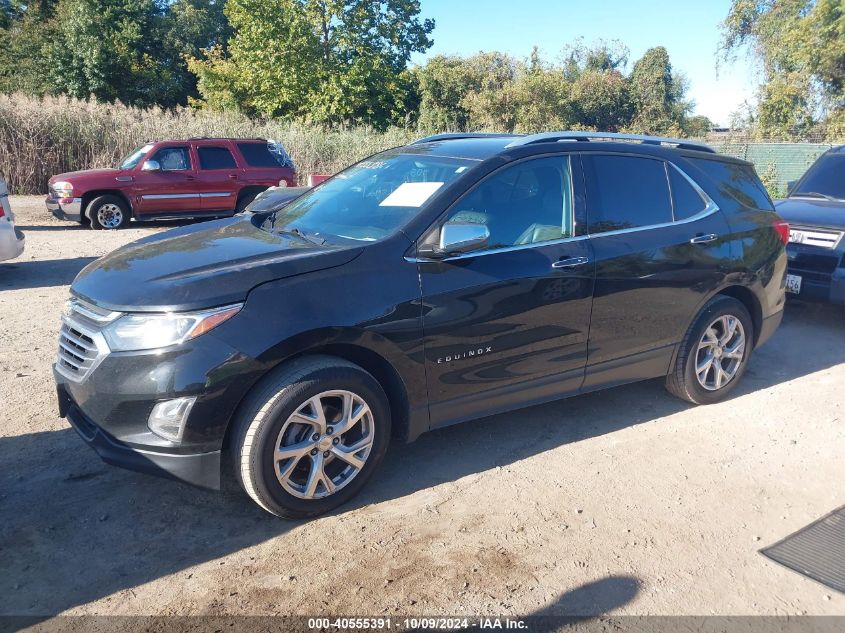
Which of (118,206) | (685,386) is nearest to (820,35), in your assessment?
(118,206)

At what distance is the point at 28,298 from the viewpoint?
7.87m

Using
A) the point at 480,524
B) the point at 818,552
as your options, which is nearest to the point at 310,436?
the point at 480,524

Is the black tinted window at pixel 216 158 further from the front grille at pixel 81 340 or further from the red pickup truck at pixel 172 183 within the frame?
the front grille at pixel 81 340

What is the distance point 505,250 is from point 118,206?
1205cm

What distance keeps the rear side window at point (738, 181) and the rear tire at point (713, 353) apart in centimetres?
82

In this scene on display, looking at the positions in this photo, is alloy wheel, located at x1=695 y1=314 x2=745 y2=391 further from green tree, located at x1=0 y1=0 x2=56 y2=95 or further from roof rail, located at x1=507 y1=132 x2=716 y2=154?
green tree, located at x1=0 y1=0 x2=56 y2=95

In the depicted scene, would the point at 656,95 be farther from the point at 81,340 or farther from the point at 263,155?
the point at 81,340

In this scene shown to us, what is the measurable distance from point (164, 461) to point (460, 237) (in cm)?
186

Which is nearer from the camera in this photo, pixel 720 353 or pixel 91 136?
pixel 720 353

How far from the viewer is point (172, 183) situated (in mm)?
14406

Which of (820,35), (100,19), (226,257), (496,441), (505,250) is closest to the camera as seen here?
(226,257)

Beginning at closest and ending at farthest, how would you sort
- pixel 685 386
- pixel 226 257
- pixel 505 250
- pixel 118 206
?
pixel 226 257
pixel 505 250
pixel 685 386
pixel 118 206

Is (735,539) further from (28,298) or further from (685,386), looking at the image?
(28,298)

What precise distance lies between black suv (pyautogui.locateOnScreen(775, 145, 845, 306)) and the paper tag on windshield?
5.06 metres
